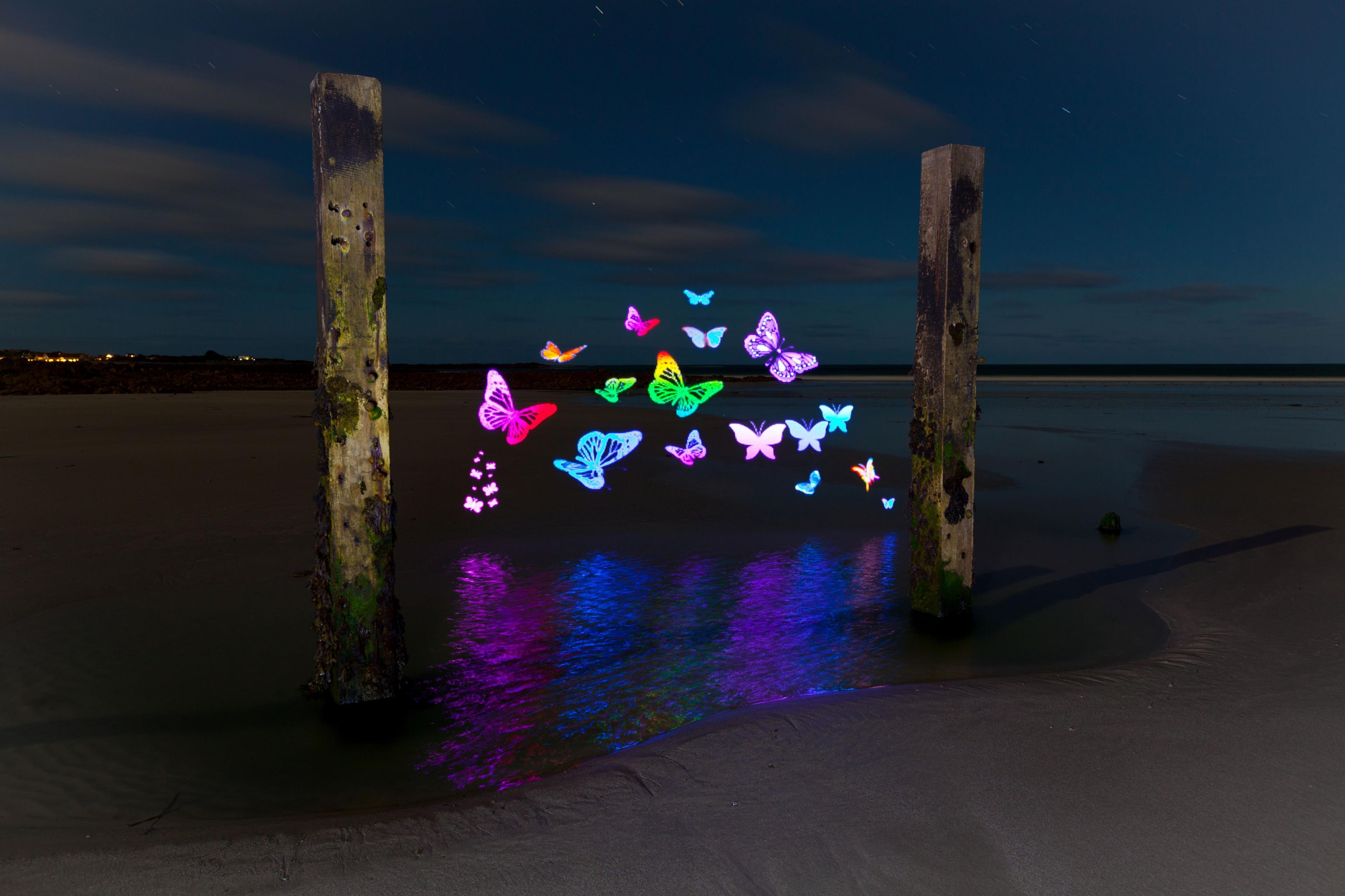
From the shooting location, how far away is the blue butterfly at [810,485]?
10125mm

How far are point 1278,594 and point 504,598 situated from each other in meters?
5.73

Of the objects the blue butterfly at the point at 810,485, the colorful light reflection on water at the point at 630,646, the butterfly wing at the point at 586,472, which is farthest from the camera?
the blue butterfly at the point at 810,485

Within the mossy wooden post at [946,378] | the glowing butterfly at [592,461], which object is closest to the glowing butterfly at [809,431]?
the glowing butterfly at [592,461]

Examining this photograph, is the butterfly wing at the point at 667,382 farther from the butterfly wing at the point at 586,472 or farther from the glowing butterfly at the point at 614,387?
the butterfly wing at the point at 586,472

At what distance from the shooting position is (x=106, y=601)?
5.73 m

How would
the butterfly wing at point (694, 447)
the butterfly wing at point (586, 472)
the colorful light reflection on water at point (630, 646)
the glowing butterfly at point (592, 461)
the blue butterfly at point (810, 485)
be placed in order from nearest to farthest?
the colorful light reflection on water at point (630, 646) → the butterfly wing at point (694, 447) → the glowing butterfly at point (592, 461) → the butterfly wing at point (586, 472) → the blue butterfly at point (810, 485)

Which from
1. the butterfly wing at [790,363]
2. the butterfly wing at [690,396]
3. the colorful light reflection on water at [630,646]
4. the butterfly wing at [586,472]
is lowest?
the colorful light reflection on water at [630,646]

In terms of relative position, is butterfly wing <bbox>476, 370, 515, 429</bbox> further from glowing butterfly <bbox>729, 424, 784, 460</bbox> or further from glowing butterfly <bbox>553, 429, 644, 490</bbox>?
glowing butterfly <bbox>729, 424, 784, 460</bbox>

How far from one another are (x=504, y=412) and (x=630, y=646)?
301 centimetres

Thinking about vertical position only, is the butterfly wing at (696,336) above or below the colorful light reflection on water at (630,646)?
above

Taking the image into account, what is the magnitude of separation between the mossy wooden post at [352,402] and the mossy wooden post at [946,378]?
3.31 meters

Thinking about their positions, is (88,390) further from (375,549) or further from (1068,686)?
(1068,686)

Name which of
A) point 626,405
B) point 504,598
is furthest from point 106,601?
point 626,405

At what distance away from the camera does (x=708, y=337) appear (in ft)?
22.2
